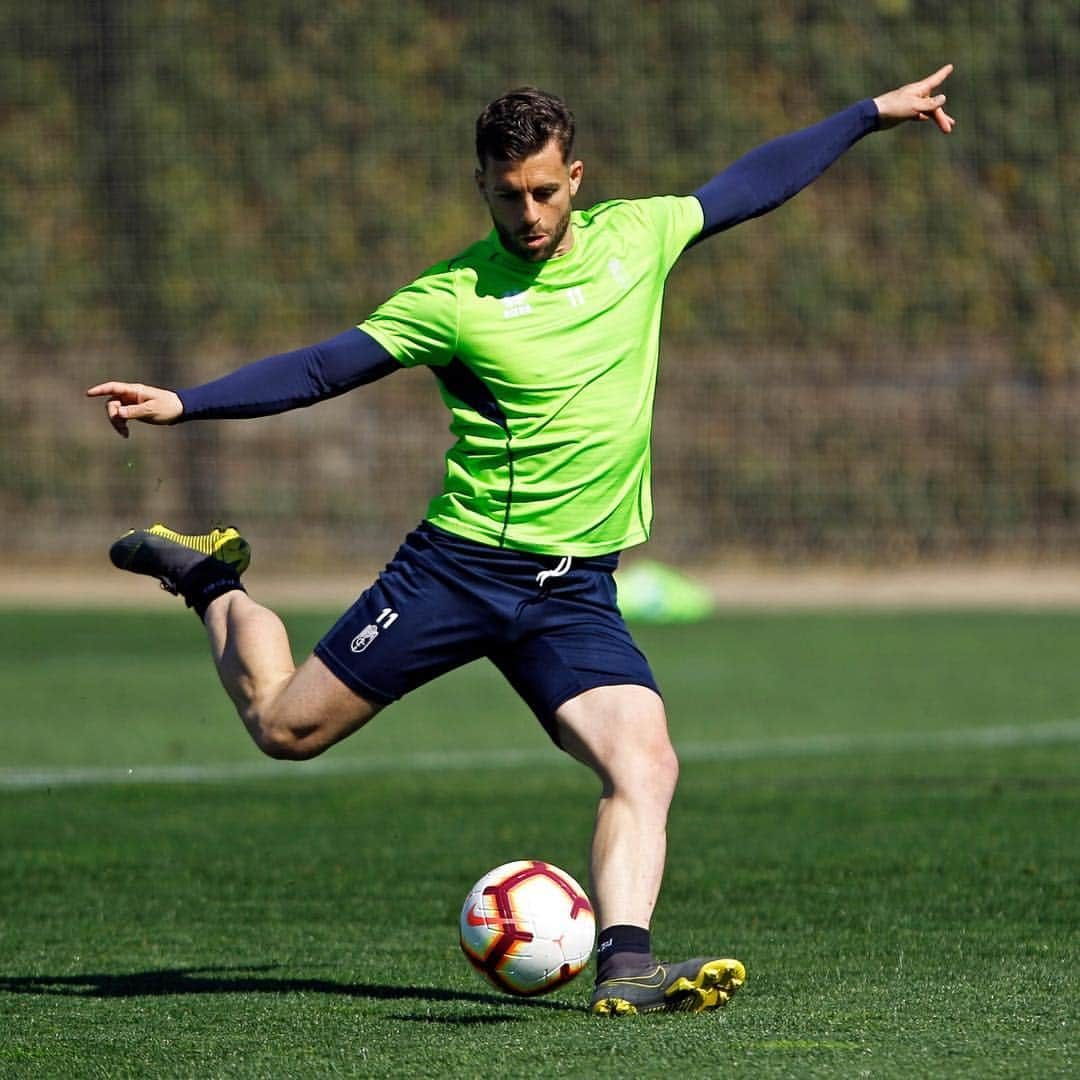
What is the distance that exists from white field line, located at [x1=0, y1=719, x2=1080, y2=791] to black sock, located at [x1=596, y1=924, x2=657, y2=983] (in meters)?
4.69

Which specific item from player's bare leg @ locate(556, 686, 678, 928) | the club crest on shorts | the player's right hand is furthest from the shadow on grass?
the player's right hand

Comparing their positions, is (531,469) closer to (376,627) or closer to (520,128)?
(376,627)

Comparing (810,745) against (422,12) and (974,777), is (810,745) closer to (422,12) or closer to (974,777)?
(974,777)

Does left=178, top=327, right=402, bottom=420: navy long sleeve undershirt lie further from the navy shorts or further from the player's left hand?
the player's left hand

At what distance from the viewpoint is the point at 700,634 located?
611 inches

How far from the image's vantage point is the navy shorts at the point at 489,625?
16.5ft

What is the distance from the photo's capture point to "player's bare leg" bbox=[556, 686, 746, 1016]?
4723mm

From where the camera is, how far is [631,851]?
4.88 m

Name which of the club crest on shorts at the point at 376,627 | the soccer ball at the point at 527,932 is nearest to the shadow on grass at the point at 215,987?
the soccer ball at the point at 527,932

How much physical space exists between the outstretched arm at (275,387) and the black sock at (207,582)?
82 centimetres

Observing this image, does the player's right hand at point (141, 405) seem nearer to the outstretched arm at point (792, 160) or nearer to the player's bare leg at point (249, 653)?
the player's bare leg at point (249, 653)

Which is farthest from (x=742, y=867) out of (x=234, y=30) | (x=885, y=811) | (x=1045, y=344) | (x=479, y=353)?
(x=234, y=30)

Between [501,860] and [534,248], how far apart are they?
112 inches

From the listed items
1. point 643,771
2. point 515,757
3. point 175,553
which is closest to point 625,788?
point 643,771
